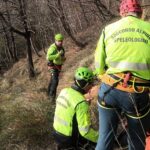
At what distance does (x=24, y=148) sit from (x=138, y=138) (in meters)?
3.12

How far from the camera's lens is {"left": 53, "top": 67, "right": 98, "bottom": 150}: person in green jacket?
634cm

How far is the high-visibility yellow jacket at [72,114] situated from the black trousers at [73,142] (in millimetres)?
85

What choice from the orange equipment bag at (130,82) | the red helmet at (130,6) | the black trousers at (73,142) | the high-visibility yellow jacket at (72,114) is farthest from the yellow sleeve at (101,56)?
the black trousers at (73,142)

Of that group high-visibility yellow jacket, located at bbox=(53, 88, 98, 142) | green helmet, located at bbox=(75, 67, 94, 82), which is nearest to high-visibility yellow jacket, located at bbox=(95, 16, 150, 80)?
high-visibility yellow jacket, located at bbox=(53, 88, 98, 142)

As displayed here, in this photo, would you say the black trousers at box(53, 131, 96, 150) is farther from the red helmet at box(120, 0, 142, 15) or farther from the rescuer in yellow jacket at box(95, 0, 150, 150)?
the red helmet at box(120, 0, 142, 15)

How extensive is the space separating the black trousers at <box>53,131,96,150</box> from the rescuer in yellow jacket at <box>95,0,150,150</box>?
4.30 feet

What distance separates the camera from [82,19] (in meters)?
39.9

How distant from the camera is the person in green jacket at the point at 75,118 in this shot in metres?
6.34

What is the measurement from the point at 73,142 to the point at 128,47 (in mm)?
2184

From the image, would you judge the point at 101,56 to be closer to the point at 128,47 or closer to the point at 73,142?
the point at 128,47

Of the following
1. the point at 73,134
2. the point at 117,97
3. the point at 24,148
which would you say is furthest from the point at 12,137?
the point at 117,97

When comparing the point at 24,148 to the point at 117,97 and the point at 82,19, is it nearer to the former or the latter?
the point at 117,97

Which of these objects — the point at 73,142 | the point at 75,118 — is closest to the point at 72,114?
the point at 75,118

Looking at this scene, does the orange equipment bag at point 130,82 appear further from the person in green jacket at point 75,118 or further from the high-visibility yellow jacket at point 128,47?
the person in green jacket at point 75,118
